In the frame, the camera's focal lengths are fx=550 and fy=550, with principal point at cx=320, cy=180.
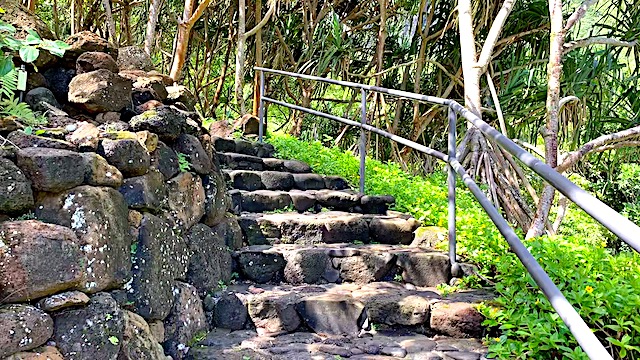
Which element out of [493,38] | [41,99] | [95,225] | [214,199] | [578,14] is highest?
[578,14]

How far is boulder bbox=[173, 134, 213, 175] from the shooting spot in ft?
8.55

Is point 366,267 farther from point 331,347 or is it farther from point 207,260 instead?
point 207,260

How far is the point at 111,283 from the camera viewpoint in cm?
182

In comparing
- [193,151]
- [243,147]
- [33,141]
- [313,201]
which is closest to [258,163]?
[243,147]

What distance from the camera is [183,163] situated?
2523 millimetres

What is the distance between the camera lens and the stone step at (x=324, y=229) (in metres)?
3.18

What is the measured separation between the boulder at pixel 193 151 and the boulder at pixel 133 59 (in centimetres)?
86

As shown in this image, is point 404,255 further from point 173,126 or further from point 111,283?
point 111,283

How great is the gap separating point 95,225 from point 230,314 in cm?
93

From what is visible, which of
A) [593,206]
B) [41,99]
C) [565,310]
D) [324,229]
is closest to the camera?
[593,206]

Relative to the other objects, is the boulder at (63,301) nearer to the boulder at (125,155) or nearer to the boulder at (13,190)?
the boulder at (13,190)

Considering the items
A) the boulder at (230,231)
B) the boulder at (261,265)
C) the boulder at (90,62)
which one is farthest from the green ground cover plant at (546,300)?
the boulder at (90,62)

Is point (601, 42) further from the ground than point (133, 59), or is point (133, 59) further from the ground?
point (601, 42)

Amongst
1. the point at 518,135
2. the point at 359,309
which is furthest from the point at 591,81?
the point at 359,309
